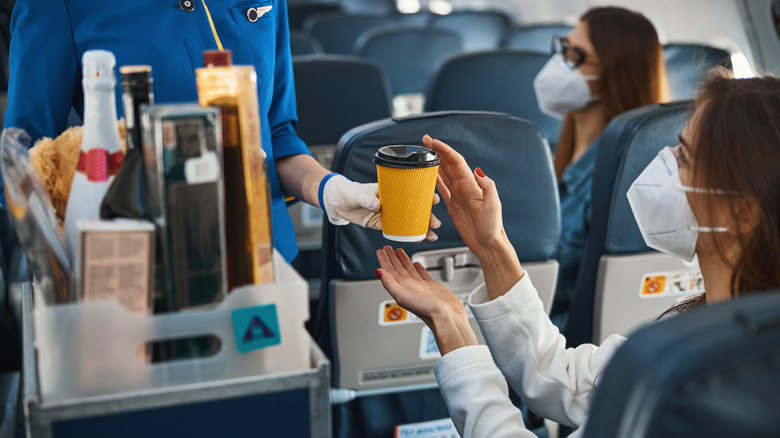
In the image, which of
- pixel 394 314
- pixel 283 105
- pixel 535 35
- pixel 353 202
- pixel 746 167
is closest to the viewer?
pixel 746 167

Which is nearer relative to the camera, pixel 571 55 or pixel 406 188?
pixel 406 188

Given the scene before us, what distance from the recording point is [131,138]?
3.05 feet

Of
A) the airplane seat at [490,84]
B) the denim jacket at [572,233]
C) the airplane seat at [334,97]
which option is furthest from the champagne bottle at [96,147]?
the airplane seat at [490,84]

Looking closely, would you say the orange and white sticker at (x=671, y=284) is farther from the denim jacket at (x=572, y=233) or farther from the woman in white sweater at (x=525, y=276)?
the woman in white sweater at (x=525, y=276)

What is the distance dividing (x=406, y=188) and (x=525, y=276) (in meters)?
0.37

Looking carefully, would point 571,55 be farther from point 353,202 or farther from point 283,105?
point 353,202

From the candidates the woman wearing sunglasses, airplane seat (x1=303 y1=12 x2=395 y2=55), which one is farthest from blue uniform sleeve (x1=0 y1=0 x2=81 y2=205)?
airplane seat (x1=303 y1=12 x2=395 y2=55)

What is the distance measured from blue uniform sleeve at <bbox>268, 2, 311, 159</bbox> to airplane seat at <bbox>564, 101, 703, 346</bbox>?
774 mm

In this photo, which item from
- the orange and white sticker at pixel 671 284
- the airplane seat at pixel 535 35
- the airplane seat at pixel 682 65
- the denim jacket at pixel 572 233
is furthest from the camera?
the airplane seat at pixel 535 35

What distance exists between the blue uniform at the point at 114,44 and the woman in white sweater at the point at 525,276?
1.49ft

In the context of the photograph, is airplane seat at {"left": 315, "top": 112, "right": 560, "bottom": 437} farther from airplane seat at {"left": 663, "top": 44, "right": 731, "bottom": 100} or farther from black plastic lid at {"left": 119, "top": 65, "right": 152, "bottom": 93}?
airplane seat at {"left": 663, "top": 44, "right": 731, "bottom": 100}

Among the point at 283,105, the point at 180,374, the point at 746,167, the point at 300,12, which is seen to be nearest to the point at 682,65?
the point at 283,105

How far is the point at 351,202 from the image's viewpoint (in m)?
1.32

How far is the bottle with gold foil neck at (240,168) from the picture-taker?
889mm
